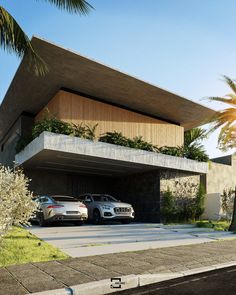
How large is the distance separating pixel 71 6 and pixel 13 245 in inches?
279

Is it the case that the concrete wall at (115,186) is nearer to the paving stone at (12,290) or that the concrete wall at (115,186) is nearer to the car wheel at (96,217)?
the car wheel at (96,217)

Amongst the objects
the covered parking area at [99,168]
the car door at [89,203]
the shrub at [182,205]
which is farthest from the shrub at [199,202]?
the car door at [89,203]

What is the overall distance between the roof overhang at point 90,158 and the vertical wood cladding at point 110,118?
91.1 inches

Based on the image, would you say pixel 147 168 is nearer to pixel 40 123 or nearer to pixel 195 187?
pixel 195 187

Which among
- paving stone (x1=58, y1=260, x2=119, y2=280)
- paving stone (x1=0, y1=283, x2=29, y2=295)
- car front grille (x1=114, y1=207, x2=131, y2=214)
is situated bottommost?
paving stone (x1=0, y1=283, x2=29, y2=295)

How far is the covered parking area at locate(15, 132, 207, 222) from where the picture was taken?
669 inches

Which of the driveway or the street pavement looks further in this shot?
the driveway

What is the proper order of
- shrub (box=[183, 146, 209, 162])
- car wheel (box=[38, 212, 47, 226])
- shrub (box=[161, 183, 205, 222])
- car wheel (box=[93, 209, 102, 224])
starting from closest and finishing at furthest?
car wheel (box=[38, 212, 47, 226])
car wheel (box=[93, 209, 102, 224])
shrub (box=[161, 183, 205, 222])
shrub (box=[183, 146, 209, 162])

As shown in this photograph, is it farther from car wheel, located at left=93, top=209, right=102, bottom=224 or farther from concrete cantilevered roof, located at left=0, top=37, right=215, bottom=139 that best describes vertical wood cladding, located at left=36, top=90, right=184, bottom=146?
car wheel, located at left=93, top=209, right=102, bottom=224

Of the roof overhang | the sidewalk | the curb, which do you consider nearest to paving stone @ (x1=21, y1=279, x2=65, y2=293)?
the sidewalk

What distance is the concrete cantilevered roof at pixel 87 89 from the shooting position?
16.5 metres

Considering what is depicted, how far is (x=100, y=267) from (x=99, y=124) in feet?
45.4

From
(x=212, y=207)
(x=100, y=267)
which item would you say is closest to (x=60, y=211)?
(x=100, y=267)

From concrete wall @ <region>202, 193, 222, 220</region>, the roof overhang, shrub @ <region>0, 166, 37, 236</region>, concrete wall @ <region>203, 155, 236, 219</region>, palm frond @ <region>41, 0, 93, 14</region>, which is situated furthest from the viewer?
concrete wall @ <region>203, 155, 236, 219</region>
